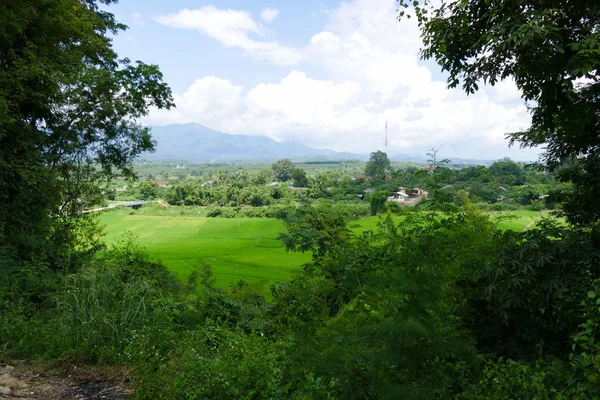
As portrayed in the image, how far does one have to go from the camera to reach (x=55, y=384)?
3.49 meters

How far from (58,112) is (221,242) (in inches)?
1249

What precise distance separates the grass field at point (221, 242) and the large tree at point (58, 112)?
20.7 feet

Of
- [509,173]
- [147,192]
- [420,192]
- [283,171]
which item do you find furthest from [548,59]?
[283,171]

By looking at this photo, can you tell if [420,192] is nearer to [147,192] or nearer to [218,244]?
[218,244]

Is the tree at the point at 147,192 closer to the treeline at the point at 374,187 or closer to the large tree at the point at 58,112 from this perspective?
the treeline at the point at 374,187

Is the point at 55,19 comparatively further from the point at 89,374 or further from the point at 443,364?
the point at 443,364

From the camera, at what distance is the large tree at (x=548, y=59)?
395 centimetres

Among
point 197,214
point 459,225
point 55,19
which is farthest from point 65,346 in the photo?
point 197,214

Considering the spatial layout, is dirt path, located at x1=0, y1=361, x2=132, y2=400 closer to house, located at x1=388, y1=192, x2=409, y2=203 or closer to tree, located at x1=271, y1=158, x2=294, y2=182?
house, located at x1=388, y1=192, x2=409, y2=203

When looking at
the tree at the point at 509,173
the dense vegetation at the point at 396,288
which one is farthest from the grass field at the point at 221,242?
the dense vegetation at the point at 396,288

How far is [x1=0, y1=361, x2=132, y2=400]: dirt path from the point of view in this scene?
10.8ft

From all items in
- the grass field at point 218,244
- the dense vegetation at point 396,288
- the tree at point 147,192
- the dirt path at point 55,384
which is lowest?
the grass field at point 218,244

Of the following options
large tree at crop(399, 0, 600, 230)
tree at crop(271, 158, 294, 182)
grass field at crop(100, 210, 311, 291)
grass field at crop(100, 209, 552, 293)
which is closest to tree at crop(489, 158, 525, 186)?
grass field at crop(100, 209, 552, 293)

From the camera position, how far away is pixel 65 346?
3994 mm
